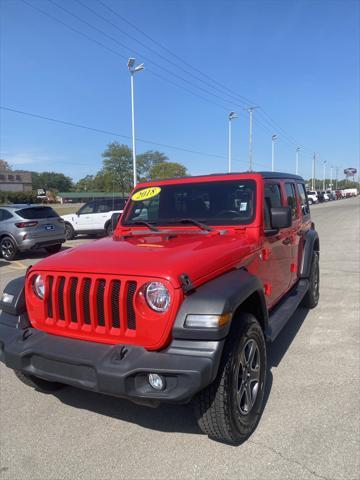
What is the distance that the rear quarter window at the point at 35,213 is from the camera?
1205 centimetres

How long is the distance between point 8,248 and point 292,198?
957 centimetres

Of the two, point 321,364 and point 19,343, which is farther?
point 321,364

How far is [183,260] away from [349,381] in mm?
2120

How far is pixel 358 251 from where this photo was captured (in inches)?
439

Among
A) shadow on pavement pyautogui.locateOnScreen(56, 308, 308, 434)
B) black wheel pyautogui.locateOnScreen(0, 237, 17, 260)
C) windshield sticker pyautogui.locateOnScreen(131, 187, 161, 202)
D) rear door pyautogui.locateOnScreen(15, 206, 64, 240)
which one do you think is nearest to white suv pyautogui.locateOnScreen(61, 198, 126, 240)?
rear door pyautogui.locateOnScreen(15, 206, 64, 240)

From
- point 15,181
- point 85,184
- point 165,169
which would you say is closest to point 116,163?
point 165,169

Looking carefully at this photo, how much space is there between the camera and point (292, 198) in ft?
17.0

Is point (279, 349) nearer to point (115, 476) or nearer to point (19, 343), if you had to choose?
point (115, 476)

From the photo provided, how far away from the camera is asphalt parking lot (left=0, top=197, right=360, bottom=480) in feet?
8.31

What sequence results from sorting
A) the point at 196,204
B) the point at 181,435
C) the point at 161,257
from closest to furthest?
the point at 161,257 → the point at 181,435 → the point at 196,204

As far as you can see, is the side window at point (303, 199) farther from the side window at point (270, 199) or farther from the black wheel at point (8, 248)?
the black wheel at point (8, 248)

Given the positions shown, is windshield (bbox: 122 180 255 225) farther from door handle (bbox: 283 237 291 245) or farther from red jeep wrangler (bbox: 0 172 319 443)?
door handle (bbox: 283 237 291 245)

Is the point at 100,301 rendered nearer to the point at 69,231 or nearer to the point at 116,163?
the point at 69,231

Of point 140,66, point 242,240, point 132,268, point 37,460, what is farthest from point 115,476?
point 140,66
